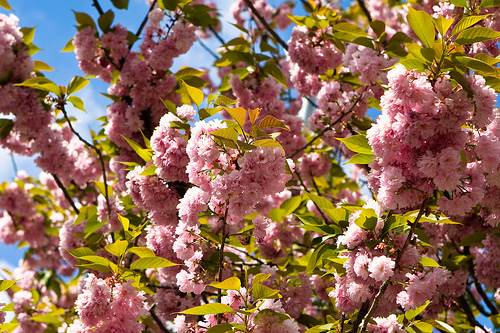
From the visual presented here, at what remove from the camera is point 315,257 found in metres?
2.14

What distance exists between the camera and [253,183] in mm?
1819

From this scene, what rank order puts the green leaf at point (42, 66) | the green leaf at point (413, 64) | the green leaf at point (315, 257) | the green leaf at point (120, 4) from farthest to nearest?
the green leaf at point (42, 66) < the green leaf at point (120, 4) < the green leaf at point (315, 257) < the green leaf at point (413, 64)

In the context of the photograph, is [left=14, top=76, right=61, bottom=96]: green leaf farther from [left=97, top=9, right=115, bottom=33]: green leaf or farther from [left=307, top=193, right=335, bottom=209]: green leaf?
[left=307, top=193, right=335, bottom=209]: green leaf

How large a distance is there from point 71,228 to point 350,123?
252 centimetres

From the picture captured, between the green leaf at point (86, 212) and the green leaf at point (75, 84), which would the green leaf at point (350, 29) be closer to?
the green leaf at point (75, 84)

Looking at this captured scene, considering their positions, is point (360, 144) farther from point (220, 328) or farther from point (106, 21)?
point (106, 21)

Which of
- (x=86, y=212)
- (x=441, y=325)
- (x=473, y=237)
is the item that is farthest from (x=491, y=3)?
(x=86, y=212)

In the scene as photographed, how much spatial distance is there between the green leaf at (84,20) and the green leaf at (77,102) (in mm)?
785

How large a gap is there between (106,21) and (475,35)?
291cm

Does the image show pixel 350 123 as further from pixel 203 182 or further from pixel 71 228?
pixel 71 228

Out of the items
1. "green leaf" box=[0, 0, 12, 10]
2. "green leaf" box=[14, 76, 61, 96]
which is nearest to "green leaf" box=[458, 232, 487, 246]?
"green leaf" box=[14, 76, 61, 96]

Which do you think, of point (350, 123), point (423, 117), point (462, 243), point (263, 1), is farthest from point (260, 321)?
point (263, 1)

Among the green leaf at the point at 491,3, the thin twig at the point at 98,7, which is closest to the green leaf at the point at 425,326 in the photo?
the green leaf at the point at 491,3

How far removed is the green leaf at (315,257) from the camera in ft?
6.96
